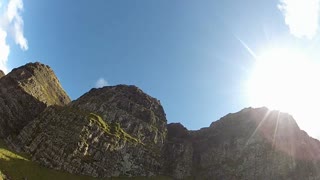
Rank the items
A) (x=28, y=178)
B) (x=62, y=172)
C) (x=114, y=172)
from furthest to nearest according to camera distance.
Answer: (x=114, y=172)
(x=62, y=172)
(x=28, y=178)

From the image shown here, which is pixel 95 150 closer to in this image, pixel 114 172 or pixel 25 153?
pixel 114 172

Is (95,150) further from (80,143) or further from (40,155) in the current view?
(40,155)

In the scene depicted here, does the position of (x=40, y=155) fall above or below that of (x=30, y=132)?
below

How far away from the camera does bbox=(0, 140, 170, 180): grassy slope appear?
161700mm

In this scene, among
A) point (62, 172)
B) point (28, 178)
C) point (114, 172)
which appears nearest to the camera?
point (28, 178)

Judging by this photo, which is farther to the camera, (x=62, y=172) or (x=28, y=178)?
(x=62, y=172)

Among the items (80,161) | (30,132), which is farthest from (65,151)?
(30,132)

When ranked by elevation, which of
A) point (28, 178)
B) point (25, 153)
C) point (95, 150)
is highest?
point (95, 150)

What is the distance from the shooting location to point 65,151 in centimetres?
18975

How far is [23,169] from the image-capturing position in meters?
168

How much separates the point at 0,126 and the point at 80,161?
151 ft

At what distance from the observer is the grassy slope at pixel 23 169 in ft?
531

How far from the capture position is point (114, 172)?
194 meters

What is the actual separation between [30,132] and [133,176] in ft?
184
